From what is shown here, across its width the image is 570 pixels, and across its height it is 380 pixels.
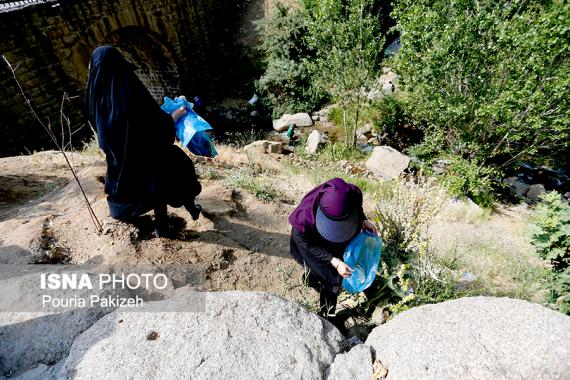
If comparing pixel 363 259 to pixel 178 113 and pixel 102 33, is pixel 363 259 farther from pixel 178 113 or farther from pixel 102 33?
pixel 102 33

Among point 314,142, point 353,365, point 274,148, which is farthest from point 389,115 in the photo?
point 353,365

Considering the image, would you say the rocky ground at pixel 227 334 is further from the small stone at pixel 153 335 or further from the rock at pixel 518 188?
the rock at pixel 518 188

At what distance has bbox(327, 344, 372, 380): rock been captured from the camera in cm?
165

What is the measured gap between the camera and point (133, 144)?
7.84ft

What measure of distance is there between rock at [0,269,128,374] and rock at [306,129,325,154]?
23.2 feet

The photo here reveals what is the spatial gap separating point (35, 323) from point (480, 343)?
8.49 ft

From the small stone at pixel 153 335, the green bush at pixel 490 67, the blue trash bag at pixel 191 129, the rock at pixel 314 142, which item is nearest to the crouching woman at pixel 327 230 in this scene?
the small stone at pixel 153 335

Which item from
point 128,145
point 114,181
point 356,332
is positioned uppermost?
point 128,145

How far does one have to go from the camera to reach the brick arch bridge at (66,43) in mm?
6555

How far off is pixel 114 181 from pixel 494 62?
6.16m

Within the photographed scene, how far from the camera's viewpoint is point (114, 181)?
8.55 feet

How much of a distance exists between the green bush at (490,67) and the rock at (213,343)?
502 cm

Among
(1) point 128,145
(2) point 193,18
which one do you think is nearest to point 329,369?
(1) point 128,145

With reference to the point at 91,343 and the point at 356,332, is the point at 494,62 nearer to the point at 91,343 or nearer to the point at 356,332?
the point at 356,332
